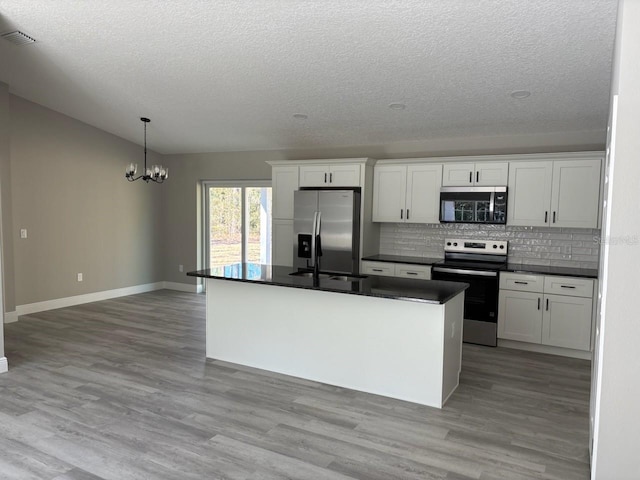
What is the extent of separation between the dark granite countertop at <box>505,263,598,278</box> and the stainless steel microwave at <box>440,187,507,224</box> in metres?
0.57

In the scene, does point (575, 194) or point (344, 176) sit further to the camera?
point (344, 176)

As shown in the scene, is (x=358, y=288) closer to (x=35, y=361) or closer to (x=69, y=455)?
(x=69, y=455)

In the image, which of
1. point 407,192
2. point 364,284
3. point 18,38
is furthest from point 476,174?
point 18,38

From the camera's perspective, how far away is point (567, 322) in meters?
4.84

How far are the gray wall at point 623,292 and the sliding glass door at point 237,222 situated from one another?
5.81 metres

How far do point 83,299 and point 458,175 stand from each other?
570cm

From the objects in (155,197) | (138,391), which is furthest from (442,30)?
(155,197)

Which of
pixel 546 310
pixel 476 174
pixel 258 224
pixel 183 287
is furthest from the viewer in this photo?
pixel 183 287

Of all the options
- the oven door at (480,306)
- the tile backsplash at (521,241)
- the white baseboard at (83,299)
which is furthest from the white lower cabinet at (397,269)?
the white baseboard at (83,299)

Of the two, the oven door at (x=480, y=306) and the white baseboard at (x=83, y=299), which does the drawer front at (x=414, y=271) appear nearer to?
the oven door at (x=480, y=306)

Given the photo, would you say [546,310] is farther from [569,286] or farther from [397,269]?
[397,269]

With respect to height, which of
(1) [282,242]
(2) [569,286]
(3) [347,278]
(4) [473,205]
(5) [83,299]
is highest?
(4) [473,205]

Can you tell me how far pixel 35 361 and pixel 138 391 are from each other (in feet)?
4.66

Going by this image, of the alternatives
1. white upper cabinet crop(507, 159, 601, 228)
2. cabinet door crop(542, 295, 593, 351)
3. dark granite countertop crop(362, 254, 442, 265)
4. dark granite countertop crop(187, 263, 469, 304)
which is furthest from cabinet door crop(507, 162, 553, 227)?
dark granite countertop crop(187, 263, 469, 304)
